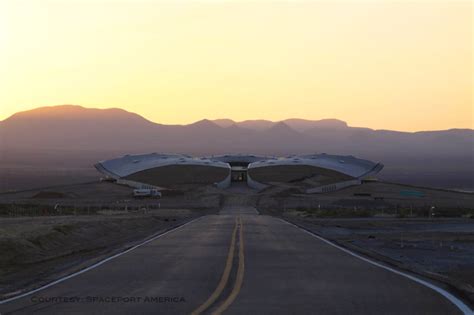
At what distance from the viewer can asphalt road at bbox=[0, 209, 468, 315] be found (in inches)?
448

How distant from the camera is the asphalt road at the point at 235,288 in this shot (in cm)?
1137

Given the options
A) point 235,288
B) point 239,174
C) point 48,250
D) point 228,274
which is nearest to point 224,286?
point 235,288

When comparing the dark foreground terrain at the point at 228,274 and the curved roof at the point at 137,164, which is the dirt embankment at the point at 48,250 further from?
the curved roof at the point at 137,164

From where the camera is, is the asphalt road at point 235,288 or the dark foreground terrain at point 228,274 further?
the dark foreground terrain at point 228,274

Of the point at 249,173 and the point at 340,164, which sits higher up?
the point at 340,164

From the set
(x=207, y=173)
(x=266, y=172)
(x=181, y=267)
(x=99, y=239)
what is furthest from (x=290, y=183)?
(x=181, y=267)

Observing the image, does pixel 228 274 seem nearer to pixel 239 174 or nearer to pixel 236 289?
pixel 236 289

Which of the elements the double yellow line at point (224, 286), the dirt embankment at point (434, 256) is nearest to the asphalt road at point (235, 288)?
the double yellow line at point (224, 286)

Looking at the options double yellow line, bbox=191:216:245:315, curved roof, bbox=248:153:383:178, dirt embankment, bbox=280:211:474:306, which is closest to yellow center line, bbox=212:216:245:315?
double yellow line, bbox=191:216:245:315

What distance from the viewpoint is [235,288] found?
1354 centimetres

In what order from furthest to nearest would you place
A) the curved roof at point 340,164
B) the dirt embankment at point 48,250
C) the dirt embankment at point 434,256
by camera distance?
the curved roof at point 340,164, the dirt embankment at point 48,250, the dirt embankment at point 434,256

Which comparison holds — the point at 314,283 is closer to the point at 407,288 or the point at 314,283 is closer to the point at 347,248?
the point at 407,288

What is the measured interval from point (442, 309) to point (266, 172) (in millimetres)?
A: 109765

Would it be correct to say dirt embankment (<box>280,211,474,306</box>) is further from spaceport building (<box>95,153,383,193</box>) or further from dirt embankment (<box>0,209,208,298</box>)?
spaceport building (<box>95,153,383,193</box>)
